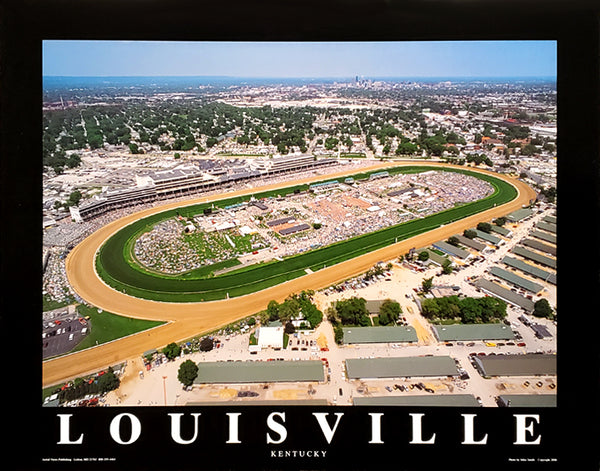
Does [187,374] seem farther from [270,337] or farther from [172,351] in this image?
[270,337]

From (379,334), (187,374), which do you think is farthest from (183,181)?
(379,334)

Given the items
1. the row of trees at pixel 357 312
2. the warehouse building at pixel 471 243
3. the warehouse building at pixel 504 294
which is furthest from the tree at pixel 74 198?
the warehouse building at pixel 471 243

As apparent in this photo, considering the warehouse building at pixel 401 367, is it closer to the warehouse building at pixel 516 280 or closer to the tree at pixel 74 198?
the warehouse building at pixel 516 280

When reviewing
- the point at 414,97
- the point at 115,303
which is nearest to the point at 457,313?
the point at 414,97

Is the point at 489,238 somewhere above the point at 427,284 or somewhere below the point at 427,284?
above

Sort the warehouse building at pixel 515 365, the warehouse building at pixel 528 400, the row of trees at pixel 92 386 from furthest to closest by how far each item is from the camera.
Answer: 1. the row of trees at pixel 92 386
2. the warehouse building at pixel 515 365
3. the warehouse building at pixel 528 400

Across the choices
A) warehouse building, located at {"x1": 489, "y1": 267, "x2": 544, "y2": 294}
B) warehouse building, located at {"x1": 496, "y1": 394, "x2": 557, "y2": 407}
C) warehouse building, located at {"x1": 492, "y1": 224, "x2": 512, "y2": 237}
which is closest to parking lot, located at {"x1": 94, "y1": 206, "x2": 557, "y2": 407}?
warehouse building, located at {"x1": 496, "y1": 394, "x2": 557, "y2": 407}
